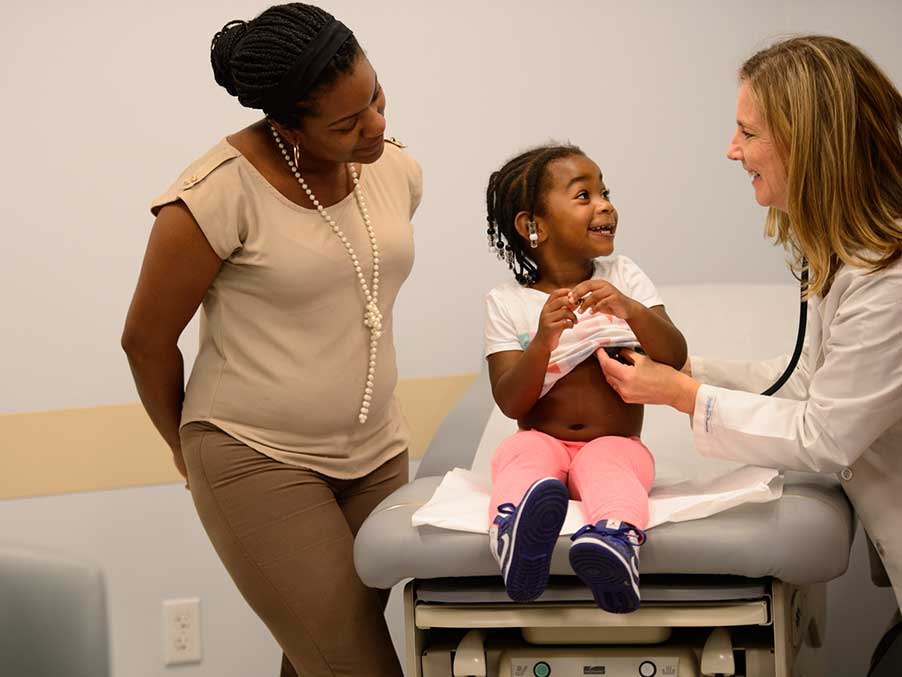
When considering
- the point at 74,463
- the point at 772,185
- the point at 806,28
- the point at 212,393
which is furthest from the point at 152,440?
the point at 806,28

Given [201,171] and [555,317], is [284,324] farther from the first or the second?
[555,317]

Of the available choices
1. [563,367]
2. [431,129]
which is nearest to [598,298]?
[563,367]

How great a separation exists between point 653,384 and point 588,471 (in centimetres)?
17

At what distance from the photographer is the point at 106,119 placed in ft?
8.89

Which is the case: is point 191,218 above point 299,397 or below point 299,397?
above

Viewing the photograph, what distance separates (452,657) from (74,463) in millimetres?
1414

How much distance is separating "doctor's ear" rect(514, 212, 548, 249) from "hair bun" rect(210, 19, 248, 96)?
0.60 metres

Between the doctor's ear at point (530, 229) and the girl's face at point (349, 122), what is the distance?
0.40 metres

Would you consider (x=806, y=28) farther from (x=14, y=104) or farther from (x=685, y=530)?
(x=14, y=104)

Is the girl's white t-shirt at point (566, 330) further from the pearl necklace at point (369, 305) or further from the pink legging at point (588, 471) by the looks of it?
the pearl necklace at point (369, 305)

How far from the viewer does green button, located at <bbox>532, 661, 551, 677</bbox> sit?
66.4 inches

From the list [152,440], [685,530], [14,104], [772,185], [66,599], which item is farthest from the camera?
[152,440]

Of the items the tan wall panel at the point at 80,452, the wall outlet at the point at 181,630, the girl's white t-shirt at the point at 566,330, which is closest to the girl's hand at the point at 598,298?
the girl's white t-shirt at the point at 566,330

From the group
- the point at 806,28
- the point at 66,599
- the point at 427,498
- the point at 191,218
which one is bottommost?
the point at 427,498
